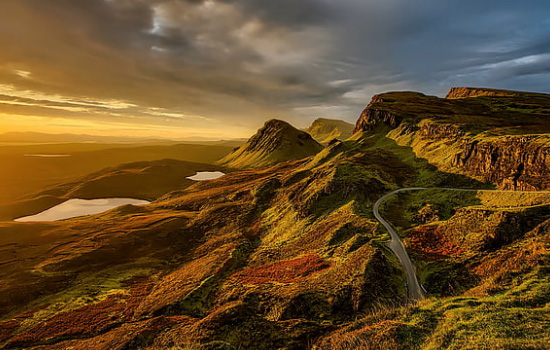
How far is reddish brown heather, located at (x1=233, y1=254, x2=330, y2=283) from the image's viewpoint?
38000mm

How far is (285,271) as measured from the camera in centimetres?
4088

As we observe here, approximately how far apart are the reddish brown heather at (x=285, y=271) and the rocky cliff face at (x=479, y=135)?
147 feet

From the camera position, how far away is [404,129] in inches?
4220

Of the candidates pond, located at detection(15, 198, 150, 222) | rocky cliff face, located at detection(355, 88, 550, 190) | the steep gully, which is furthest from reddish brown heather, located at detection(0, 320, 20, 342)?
pond, located at detection(15, 198, 150, 222)

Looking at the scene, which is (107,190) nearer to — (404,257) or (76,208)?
(76,208)

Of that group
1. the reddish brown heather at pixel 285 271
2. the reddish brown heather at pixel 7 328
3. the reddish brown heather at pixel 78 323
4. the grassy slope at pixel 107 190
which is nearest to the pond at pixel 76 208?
the grassy slope at pixel 107 190

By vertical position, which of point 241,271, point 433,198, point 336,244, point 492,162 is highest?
point 492,162

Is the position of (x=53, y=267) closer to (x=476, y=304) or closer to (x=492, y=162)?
(x=476, y=304)

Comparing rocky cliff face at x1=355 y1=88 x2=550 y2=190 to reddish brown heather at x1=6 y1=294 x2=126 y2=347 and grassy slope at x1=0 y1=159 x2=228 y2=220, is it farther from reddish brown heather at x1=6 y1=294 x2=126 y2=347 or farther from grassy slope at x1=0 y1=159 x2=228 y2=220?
grassy slope at x1=0 y1=159 x2=228 y2=220

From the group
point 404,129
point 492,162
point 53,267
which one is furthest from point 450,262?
point 404,129

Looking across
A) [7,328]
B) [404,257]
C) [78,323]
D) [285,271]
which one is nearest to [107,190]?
[7,328]

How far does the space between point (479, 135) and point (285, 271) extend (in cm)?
7184

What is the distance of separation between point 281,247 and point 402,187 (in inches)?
1504

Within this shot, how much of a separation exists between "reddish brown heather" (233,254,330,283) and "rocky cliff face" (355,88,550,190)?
44.7 m
